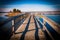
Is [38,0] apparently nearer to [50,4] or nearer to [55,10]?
[50,4]

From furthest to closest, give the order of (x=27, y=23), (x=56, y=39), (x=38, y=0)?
(x=27, y=23) → (x=38, y=0) → (x=56, y=39)

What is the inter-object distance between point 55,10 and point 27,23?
0.59m

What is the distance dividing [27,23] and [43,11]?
1.43 feet

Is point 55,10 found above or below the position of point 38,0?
below

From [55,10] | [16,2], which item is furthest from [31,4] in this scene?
[55,10]

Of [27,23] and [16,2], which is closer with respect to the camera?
[16,2]

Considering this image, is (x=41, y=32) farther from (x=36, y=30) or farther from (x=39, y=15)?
(x=39, y=15)

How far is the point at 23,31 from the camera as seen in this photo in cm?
177

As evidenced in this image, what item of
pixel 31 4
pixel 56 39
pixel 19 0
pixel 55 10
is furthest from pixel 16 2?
pixel 56 39

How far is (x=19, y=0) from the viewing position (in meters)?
1.73

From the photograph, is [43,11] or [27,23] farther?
[27,23]

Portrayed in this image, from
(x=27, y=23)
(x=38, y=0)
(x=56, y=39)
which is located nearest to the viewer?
(x=56, y=39)

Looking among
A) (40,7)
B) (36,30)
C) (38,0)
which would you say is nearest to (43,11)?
(40,7)

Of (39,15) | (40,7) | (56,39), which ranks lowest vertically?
(56,39)
